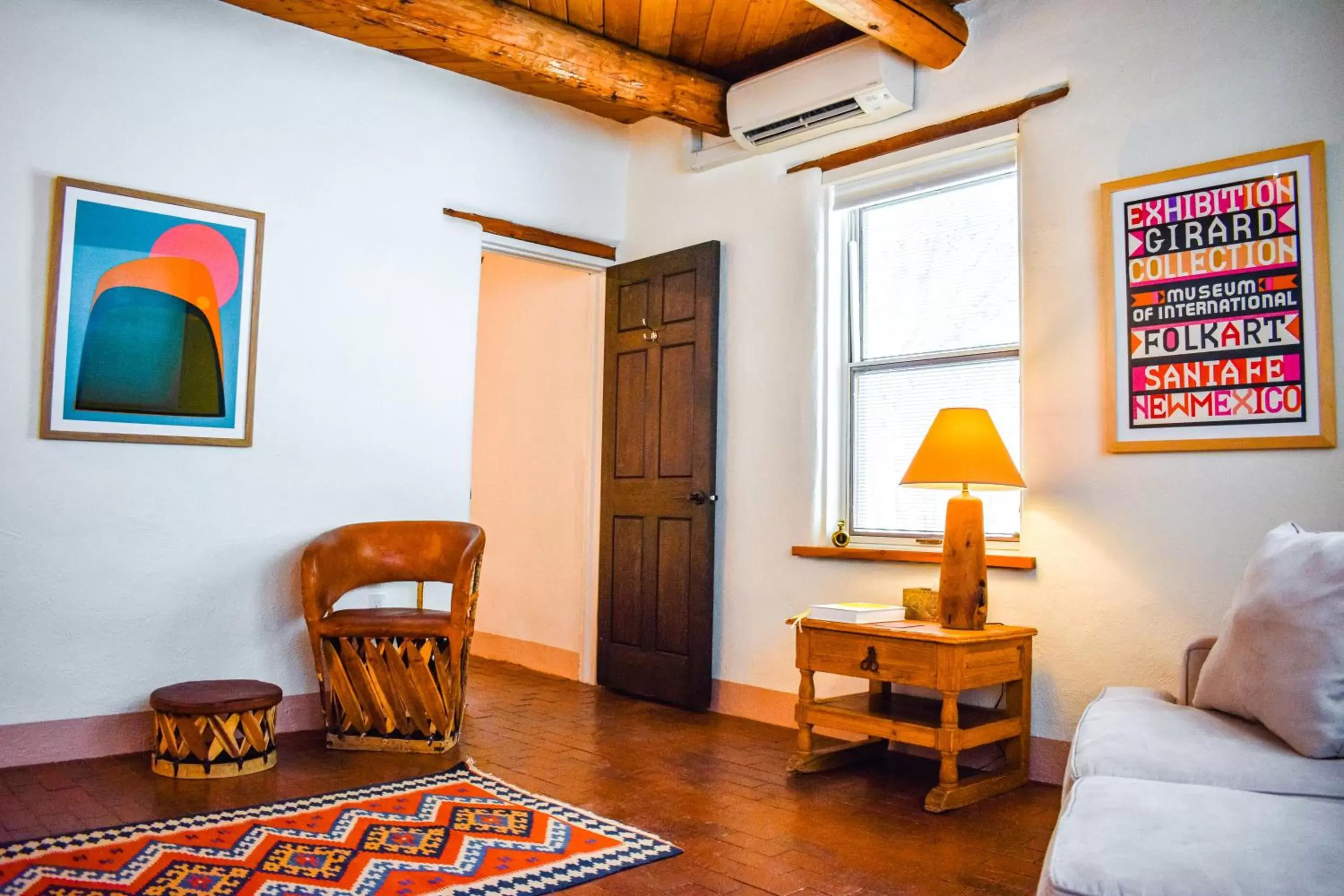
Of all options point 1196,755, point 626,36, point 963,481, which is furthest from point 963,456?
point 626,36

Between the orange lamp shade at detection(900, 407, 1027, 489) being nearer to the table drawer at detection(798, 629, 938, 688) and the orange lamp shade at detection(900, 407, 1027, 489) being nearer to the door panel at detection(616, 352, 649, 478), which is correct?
the table drawer at detection(798, 629, 938, 688)

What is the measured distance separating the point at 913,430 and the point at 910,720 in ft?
4.34

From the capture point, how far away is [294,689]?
169 inches

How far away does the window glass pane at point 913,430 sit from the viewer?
3.96m

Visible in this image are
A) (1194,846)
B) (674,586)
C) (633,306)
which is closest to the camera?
(1194,846)

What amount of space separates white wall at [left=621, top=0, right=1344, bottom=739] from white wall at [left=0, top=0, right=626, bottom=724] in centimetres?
165

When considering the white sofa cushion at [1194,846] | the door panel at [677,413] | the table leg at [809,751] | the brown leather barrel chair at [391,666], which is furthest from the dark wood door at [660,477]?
the white sofa cushion at [1194,846]

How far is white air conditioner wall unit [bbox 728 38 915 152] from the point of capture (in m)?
4.18

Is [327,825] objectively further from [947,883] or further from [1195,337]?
[1195,337]

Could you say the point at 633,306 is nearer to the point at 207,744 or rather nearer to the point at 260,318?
the point at 260,318

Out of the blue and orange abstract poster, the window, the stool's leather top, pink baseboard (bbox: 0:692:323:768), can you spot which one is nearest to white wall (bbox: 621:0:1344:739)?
the window

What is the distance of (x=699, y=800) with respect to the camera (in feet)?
10.8

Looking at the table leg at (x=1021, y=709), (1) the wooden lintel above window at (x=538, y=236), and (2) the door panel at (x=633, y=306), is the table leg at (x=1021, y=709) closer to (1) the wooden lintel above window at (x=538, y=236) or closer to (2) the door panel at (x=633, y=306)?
(2) the door panel at (x=633, y=306)

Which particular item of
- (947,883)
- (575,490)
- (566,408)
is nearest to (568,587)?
(575,490)
